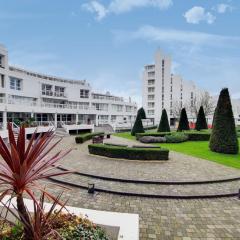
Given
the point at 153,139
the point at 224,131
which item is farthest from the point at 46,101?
the point at 224,131

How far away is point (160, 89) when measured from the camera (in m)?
73.8

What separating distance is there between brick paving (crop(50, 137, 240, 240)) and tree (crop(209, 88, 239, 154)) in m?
5.60

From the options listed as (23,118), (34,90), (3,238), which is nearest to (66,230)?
(3,238)

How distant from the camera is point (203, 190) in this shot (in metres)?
10.4

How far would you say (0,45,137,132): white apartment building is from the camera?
32.4m

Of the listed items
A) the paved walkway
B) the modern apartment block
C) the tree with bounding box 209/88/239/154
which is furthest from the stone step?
the modern apartment block

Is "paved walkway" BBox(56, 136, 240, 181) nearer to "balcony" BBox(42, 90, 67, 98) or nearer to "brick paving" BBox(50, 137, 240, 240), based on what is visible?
"brick paving" BBox(50, 137, 240, 240)

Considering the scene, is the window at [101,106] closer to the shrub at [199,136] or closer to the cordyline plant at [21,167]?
the shrub at [199,136]

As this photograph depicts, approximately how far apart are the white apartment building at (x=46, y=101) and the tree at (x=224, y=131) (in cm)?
2346

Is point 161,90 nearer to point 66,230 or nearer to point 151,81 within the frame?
point 151,81

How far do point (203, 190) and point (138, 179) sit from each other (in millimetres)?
3212

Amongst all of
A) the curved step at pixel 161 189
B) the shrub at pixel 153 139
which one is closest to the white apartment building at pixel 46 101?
the shrub at pixel 153 139

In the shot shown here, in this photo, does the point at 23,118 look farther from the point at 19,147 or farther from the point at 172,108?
the point at 172,108

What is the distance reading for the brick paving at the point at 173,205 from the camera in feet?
22.6
